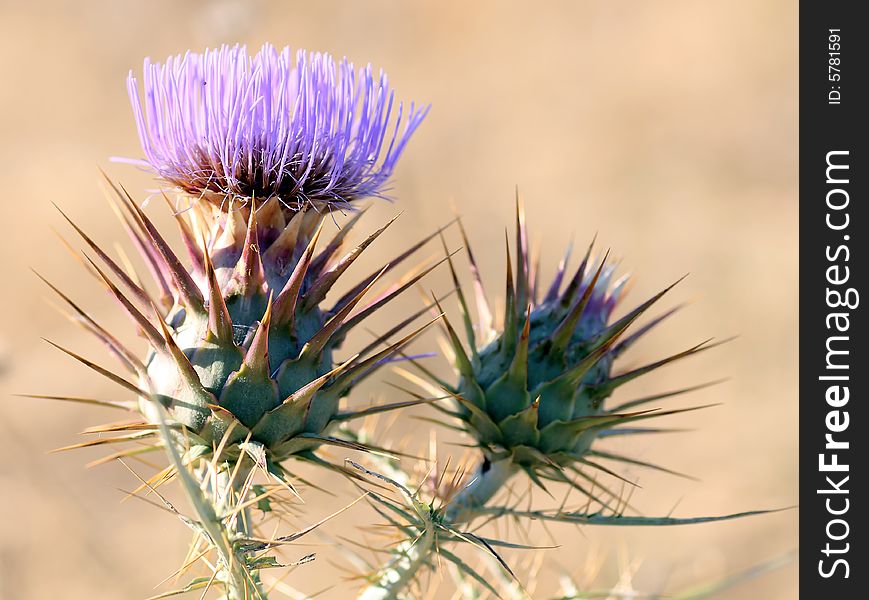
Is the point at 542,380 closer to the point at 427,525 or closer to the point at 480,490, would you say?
the point at 480,490

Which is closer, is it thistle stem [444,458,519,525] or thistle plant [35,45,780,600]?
thistle plant [35,45,780,600]

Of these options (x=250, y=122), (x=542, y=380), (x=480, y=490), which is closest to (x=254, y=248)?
(x=250, y=122)

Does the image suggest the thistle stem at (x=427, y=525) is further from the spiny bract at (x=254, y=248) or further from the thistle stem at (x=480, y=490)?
the spiny bract at (x=254, y=248)

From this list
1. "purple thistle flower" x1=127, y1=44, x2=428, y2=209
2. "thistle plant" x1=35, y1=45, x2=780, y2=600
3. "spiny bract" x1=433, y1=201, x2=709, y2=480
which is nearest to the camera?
"thistle plant" x1=35, y1=45, x2=780, y2=600

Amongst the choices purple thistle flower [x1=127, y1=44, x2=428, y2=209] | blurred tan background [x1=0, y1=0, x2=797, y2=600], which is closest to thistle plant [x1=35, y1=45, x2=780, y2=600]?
purple thistle flower [x1=127, y1=44, x2=428, y2=209]

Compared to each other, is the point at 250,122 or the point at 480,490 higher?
the point at 250,122

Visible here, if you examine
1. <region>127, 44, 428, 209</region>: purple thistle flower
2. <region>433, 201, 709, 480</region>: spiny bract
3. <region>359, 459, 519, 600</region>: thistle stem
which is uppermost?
<region>127, 44, 428, 209</region>: purple thistle flower

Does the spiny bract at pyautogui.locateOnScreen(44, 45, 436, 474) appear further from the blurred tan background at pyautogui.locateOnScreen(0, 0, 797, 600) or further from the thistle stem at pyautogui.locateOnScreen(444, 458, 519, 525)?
the blurred tan background at pyautogui.locateOnScreen(0, 0, 797, 600)

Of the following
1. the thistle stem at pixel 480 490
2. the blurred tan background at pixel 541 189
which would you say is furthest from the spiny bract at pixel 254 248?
the blurred tan background at pixel 541 189
